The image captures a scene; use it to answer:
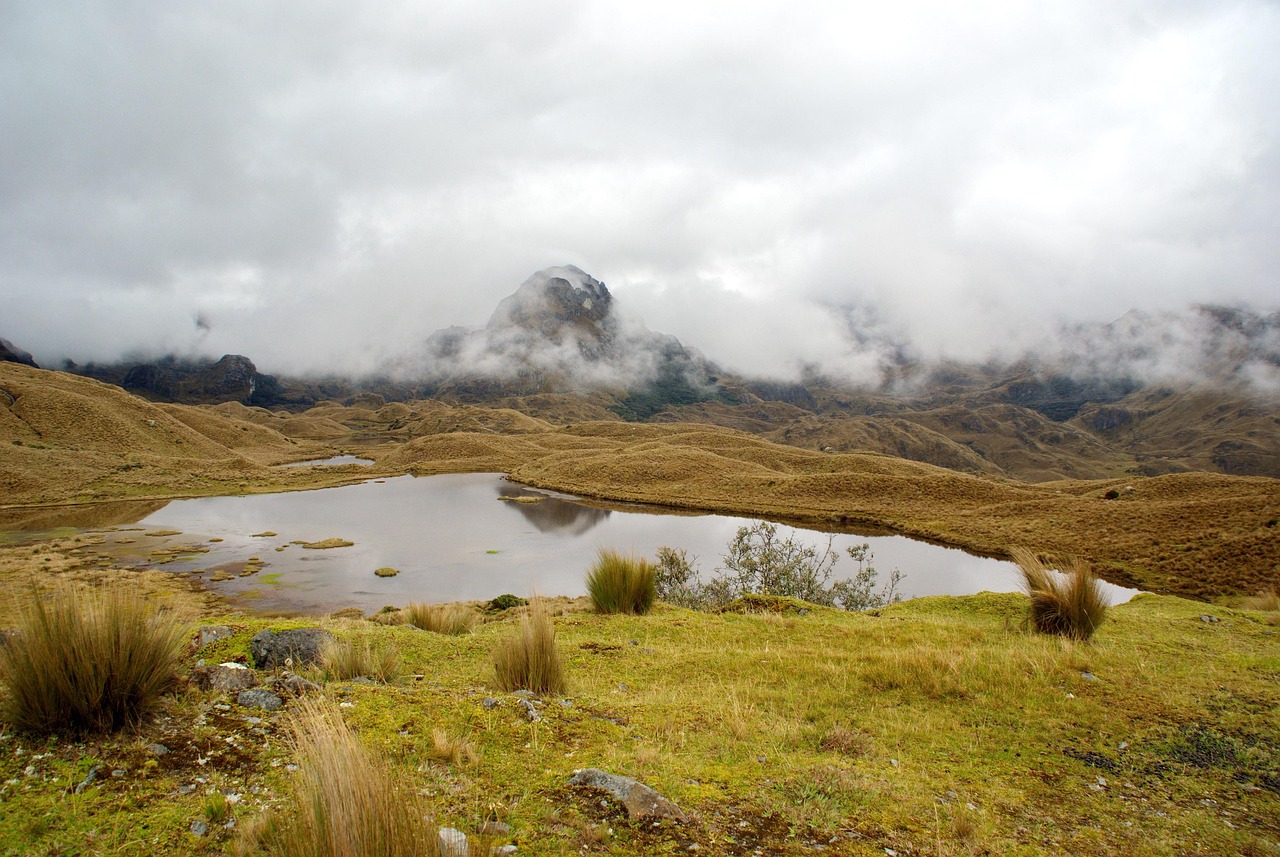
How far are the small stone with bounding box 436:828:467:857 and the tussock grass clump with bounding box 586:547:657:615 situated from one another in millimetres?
9874

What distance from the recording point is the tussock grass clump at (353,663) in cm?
620

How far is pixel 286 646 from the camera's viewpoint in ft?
21.9

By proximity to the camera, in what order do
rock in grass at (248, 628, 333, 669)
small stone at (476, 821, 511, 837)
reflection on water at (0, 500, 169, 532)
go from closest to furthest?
small stone at (476, 821, 511, 837), rock in grass at (248, 628, 333, 669), reflection on water at (0, 500, 169, 532)

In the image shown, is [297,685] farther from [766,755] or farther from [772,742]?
[772,742]

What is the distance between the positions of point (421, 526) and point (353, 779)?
4472cm

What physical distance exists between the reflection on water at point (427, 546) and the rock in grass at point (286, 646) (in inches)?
313

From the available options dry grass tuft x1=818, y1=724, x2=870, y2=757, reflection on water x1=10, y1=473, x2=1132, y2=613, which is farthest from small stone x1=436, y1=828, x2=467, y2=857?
reflection on water x1=10, y1=473, x2=1132, y2=613

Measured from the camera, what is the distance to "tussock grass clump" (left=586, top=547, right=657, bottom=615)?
12812 millimetres

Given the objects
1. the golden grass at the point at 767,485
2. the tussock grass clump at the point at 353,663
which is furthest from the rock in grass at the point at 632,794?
the golden grass at the point at 767,485

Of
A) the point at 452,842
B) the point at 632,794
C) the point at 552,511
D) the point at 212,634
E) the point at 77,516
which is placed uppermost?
the point at 452,842

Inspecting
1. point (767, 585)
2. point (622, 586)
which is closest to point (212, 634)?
point (622, 586)

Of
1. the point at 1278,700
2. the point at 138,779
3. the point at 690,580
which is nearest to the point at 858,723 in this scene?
the point at 1278,700

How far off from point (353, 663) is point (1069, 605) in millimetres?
11430

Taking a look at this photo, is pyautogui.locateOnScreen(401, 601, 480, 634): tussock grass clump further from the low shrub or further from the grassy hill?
the low shrub
